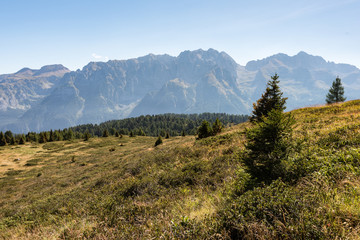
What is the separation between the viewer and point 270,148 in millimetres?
6105

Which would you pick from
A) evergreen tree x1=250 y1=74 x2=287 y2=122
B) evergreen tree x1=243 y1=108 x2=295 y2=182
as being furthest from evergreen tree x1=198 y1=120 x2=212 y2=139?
evergreen tree x1=243 y1=108 x2=295 y2=182

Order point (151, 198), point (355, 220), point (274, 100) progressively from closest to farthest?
Result: point (355, 220) → point (151, 198) → point (274, 100)

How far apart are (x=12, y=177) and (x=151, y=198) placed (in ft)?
116

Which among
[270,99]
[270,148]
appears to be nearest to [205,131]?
[270,99]

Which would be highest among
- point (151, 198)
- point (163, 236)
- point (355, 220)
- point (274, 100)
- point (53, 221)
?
point (274, 100)

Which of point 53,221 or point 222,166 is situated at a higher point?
point 222,166

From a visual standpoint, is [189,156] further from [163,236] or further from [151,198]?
[163,236]

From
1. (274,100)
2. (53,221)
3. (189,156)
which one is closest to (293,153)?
(189,156)

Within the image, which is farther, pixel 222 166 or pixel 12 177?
pixel 12 177

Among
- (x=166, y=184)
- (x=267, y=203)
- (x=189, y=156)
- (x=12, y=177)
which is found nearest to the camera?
(x=267, y=203)

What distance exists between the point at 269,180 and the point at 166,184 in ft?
19.4

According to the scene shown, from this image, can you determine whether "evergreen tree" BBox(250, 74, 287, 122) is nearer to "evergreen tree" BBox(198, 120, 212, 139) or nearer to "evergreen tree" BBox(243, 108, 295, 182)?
"evergreen tree" BBox(198, 120, 212, 139)

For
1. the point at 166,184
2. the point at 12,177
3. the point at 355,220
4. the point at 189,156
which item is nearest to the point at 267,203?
the point at 355,220

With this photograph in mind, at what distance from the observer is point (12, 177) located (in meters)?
29.3
